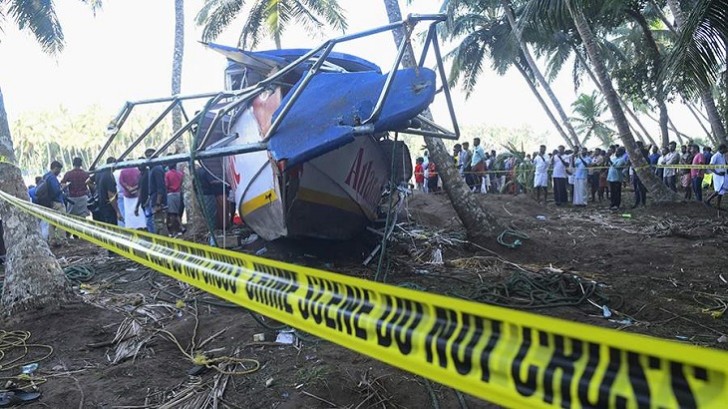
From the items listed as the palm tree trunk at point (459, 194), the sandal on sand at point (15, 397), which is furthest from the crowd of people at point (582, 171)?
the sandal on sand at point (15, 397)

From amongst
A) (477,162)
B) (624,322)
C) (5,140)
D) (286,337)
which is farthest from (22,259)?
(477,162)

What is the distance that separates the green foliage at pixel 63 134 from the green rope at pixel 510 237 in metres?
48.0

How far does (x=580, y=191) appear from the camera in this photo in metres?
13.4

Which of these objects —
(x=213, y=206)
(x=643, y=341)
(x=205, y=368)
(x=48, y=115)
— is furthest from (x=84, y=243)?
(x=48, y=115)

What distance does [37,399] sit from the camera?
128 inches

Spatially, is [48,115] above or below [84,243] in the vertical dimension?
above

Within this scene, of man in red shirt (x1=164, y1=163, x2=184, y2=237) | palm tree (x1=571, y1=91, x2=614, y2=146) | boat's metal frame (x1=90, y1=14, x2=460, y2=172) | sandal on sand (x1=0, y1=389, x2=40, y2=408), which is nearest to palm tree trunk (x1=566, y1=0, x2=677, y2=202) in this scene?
boat's metal frame (x1=90, y1=14, x2=460, y2=172)

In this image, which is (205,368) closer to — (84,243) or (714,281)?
(714,281)

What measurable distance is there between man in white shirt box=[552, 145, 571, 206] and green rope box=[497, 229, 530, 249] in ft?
23.8

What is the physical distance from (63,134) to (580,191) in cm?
5468

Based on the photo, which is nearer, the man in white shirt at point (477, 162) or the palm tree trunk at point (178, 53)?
the palm tree trunk at point (178, 53)

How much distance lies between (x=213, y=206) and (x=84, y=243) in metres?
3.18

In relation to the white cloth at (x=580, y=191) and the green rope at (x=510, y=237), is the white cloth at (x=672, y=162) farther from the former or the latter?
the green rope at (x=510, y=237)

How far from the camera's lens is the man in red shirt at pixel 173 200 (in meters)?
9.45
